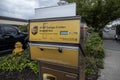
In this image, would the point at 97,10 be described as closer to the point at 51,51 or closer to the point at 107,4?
the point at 107,4

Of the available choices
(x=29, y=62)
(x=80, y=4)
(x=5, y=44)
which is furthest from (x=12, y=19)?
(x=29, y=62)

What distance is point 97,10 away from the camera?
1379cm

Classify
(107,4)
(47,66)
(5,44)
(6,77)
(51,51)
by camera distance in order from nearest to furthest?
1. (51,51)
2. (47,66)
3. (6,77)
4. (5,44)
5. (107,4)

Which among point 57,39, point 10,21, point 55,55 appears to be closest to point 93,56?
point 55,55

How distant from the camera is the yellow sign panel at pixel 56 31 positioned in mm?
2240

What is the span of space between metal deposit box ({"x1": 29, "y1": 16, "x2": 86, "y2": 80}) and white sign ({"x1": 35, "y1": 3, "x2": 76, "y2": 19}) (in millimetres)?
117

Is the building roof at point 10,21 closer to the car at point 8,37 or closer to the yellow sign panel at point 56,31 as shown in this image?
the car at point 8,37

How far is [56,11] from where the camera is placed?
8.41ft

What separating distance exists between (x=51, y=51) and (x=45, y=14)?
67 cm

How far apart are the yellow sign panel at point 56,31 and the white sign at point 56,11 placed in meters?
0.15

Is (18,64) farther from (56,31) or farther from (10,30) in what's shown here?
(10,30)

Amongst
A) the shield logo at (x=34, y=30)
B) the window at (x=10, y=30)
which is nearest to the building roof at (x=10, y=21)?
→ the window at (x=10, y=30)

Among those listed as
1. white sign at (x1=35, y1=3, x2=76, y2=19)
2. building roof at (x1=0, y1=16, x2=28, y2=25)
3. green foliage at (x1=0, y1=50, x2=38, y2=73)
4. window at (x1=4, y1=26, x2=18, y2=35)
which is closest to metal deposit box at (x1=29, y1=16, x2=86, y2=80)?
white sign at (x1=35, y1=3, x2=76, y2=19)

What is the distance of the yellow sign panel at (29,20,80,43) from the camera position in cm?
224
